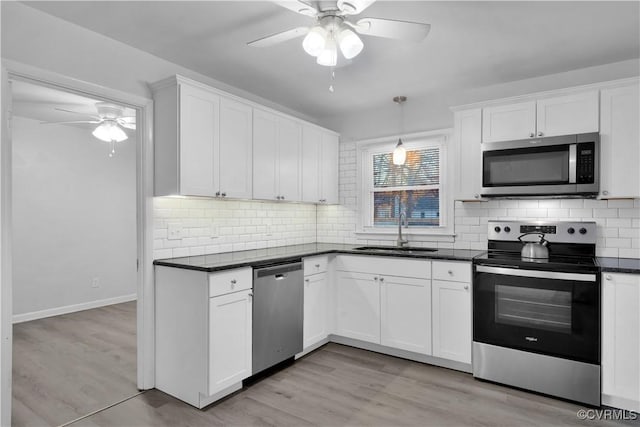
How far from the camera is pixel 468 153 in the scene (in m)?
3.34

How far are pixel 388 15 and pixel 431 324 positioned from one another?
94.8 inches

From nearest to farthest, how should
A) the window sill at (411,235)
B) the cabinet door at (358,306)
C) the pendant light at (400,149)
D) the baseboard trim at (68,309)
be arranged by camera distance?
the cabinet door at (358,306), the pendant light at (400,149), the window sill at (411,235), the baseboard trim at (68,309)

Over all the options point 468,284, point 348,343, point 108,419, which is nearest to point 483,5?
point 468,284

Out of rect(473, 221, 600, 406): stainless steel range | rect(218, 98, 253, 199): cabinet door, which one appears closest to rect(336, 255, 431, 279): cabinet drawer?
rect(473, 221, 600, 406): stainless steel range

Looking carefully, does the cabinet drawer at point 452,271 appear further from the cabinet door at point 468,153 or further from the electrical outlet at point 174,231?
the electrical outlet at point 174,231

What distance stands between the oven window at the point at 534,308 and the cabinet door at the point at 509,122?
1284 millimetres

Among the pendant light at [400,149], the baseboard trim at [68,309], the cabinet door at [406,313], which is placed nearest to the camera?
the cabinet door at [406,313]

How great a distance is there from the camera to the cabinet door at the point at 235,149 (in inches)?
118

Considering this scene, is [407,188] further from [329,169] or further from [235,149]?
[235,149]

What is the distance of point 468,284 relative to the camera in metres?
2.98

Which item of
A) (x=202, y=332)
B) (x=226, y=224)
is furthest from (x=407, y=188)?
(x=202, y=332)

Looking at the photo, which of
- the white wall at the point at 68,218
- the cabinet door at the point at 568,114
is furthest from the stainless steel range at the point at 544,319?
the white wall at the point at 68,218

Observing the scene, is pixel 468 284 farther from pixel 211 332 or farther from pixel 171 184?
pixel 171 184

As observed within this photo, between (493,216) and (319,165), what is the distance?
1870 mm
